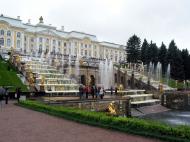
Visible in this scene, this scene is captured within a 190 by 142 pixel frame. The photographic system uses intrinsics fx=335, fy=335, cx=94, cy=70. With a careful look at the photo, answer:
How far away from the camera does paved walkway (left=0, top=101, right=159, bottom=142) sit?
11477 millimetres

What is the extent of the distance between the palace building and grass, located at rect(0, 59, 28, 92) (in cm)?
5336

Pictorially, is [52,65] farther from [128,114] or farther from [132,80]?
[128,114]

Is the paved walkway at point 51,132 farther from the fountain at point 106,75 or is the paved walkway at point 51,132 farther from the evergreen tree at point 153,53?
the evergreen tree at point 153,53

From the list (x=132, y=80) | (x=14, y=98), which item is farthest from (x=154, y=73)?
(x=14, y=98)

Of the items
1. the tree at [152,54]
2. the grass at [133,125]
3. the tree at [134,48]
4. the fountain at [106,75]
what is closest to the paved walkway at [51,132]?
the grass at [133,125]

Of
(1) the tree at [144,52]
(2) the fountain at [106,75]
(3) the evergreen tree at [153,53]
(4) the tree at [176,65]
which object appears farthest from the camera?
(1) the tree at [144,52]

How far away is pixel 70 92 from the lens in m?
33.6

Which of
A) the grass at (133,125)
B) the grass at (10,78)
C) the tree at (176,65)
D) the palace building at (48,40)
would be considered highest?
the palace building at (48,40)

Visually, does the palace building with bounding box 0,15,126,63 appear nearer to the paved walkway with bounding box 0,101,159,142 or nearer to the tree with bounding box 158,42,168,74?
the tree with bounding box 158,42,168,74

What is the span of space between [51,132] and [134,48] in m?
67.0

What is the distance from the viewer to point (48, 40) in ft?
359

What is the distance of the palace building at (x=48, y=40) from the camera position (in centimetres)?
9575

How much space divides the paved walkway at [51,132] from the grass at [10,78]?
52.8 ft

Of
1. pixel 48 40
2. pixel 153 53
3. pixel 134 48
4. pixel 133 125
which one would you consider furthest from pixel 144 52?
pixel 133 125
